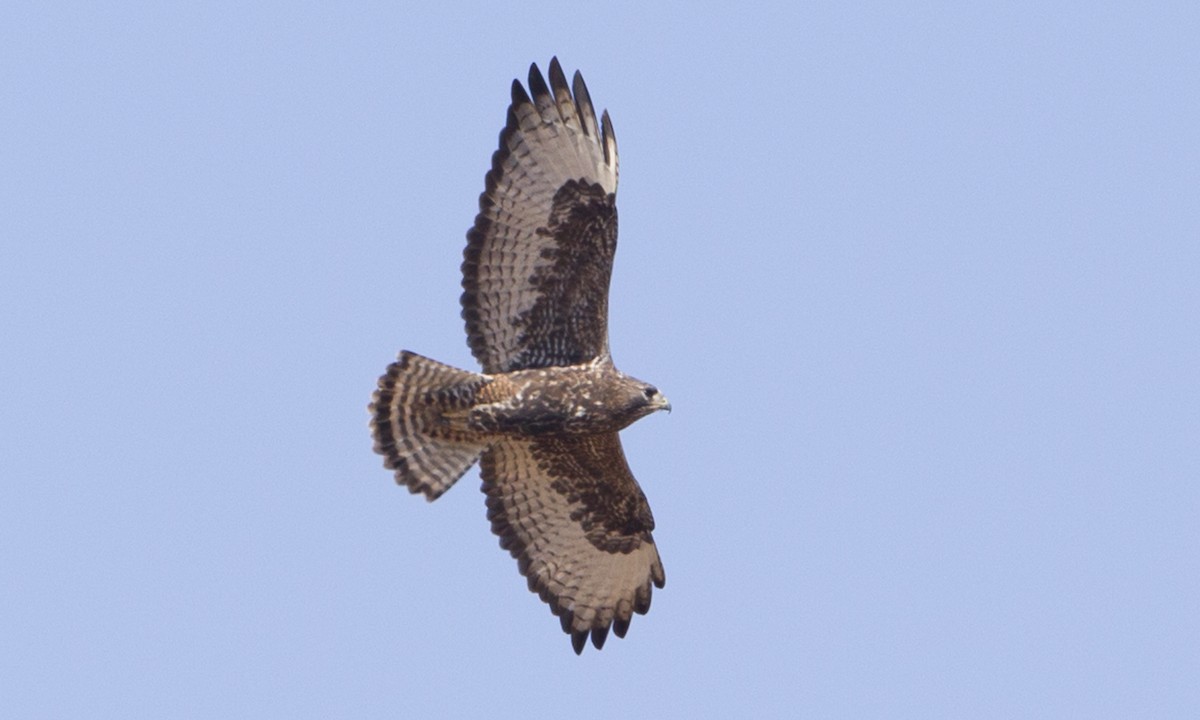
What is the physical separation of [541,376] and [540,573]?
1554 millimetres

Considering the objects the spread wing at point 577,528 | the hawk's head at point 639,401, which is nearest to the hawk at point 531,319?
the hawk's head at point 639,401

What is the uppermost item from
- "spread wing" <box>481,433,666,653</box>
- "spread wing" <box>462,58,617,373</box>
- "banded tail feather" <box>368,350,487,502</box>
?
"spread wing" <box>462,58,617,373</box>

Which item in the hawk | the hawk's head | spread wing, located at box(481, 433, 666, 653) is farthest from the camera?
spread wing, located at box(481, 433, 666, 653)

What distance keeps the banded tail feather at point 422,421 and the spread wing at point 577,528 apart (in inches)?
16.4

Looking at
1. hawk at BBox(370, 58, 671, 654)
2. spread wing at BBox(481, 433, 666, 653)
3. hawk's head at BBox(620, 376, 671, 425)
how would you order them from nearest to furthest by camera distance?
hawk's head at BBox(620, 376, 671, 425)
hawk at BBox(370, 58, 671, 654)
spread wing at BBox(481, 433, 666, 653)

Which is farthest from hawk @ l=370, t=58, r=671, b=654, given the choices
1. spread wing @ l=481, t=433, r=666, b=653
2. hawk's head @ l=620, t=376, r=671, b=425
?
spread wing @ l=481, t=433, r=666, b=653

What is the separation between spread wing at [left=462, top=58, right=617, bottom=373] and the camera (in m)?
14.1

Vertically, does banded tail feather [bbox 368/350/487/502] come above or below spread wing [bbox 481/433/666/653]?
above

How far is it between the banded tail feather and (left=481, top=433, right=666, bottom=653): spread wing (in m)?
0.42

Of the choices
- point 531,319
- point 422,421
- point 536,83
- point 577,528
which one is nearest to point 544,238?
point 531,319

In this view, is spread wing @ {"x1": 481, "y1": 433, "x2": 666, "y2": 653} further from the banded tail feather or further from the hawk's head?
the hawk's head

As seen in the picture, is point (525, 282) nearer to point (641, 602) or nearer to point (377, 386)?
point (377, 386)

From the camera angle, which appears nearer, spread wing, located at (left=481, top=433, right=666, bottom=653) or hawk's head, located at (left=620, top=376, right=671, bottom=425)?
hawk's head, located at (left=620, top=376, right=671, bottom=425)

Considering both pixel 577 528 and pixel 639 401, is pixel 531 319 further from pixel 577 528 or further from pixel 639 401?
pixel 577 528
